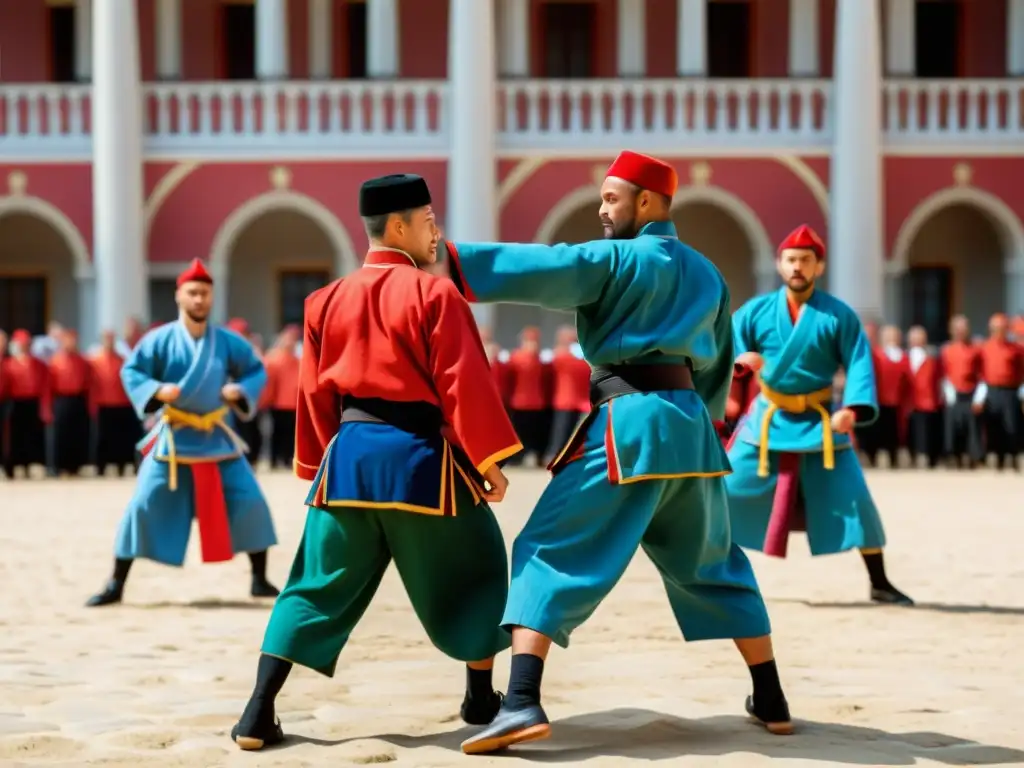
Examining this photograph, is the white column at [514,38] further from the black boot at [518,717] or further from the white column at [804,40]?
the black boot at [518,717]

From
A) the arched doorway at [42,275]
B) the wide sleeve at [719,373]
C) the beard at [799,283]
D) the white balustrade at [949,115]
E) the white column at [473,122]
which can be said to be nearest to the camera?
the wide sleeve at [719,373]

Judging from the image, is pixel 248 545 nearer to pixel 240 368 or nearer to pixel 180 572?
pixel 240 368

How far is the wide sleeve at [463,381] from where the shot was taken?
4.85 metres

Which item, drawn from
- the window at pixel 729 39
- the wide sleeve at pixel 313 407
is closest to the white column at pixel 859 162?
the window at pixel 729 39

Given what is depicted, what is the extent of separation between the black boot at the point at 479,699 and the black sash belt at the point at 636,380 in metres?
0.85

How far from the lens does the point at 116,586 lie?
822 centimetres

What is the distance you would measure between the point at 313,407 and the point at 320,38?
753 inches

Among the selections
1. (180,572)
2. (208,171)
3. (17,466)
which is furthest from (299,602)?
(208,171)

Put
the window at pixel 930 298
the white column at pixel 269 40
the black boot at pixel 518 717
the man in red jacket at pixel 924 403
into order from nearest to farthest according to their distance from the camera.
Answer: the black boot at pixel 518 717 → the man in red jacket at pixel 924 403 → the white column at pixel 269 40 → the window at pixel 930 298

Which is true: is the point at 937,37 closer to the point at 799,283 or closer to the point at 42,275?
the point at 42,275

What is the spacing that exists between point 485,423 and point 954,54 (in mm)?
20662

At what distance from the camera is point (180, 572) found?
9.73 m

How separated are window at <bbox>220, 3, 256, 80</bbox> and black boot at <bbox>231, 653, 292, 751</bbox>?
2002 cm

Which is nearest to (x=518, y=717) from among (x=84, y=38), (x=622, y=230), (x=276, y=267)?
(x=622, y=230)
